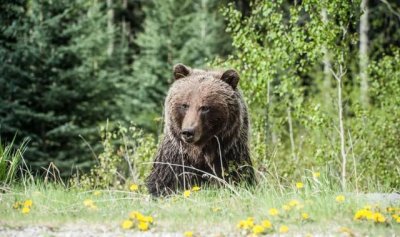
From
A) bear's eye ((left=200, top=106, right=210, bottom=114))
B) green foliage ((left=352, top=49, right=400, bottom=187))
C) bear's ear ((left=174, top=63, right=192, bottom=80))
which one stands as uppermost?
bear's ear ((left=174, top=63, right=192, bottom=80))

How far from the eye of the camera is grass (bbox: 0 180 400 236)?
478 cm

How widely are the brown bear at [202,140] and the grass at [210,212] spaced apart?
2.56 feet

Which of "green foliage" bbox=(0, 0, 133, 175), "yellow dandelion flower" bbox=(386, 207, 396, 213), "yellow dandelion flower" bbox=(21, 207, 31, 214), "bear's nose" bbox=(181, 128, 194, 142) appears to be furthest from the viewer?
"green foliage" bbox=(0, 0, 133, 175)

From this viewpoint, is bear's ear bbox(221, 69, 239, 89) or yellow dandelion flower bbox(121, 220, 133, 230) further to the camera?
bear's ear bbox(221, 69, 239, 89)

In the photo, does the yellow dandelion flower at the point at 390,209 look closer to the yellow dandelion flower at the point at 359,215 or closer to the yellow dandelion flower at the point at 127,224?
the yellow dandelion flower at the point at 359,215

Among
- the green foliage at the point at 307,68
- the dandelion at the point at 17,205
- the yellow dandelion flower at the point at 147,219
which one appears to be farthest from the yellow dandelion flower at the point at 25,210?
the green foliage at the point at 307,68

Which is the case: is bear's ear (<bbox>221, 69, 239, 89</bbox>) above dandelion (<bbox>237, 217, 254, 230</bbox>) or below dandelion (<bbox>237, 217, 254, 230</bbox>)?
above

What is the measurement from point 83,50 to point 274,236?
49.0 feet

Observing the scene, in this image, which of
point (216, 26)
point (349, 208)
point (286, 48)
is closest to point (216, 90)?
point (349, 208)

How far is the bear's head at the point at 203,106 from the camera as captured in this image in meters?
6.86

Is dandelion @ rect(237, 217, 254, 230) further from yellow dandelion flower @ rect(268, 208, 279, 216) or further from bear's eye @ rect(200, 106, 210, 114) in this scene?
bear's eye @ rect(200, 106, 210, 114)

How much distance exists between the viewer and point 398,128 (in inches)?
461

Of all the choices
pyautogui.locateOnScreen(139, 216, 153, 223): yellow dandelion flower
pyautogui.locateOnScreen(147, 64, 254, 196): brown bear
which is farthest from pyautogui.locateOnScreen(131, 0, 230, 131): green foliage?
pyautogui.locateOnScreen(139, 216, 153, 223): yellow dandelion flower

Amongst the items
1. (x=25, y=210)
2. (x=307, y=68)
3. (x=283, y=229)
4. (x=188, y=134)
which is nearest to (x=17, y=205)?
(x=25, y=210)
